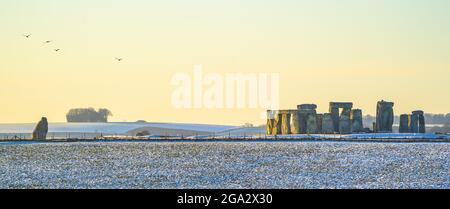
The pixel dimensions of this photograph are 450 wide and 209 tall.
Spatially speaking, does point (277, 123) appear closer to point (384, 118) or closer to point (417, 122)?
point (384, 118)

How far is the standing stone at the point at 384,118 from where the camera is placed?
14838 centimetres

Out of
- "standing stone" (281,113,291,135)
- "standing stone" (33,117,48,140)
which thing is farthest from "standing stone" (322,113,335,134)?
"standing stone" (33,117,48,140)

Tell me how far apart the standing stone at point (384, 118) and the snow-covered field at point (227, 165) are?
130 ft

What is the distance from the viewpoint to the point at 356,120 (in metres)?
150

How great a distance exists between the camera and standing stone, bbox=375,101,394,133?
148m

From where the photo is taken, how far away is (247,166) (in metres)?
79.5

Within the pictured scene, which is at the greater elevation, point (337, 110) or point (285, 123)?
point (337, 110)

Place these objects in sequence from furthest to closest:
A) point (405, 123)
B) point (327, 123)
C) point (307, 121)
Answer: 1. point (405, 123)
2. point (307, 121)
3. point (327, 123)

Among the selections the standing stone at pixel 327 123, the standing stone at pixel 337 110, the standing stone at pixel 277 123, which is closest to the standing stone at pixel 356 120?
the standing stone at pixel 337 110

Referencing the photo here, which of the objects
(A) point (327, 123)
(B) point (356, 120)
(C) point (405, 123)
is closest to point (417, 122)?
(C) point (405, 123)

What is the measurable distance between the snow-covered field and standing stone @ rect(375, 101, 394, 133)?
39498 mm

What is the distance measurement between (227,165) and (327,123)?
69641 mm

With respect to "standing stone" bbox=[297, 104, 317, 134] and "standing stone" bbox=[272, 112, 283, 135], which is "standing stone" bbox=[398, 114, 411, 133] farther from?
"standing stone" bbox=[272, 112, 283, 135]
